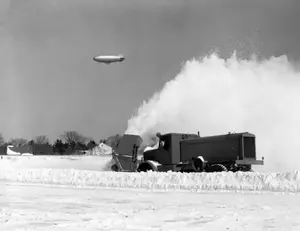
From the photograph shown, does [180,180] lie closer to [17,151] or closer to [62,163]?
[62,163]

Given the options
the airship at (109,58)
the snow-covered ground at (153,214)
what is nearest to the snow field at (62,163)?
the airship at (109,58)

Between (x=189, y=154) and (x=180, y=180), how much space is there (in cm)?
417

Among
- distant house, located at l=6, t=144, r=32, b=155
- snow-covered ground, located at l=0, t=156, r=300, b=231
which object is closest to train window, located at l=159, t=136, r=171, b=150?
snow-covered ground, located at l=0, t=156, r=300, b=231

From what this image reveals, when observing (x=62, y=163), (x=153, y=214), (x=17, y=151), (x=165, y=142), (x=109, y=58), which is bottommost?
(x=153, y=214)

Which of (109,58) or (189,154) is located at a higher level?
(109,58)

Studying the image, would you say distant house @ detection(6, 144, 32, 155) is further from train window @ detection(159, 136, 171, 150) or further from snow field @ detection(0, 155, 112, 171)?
train window @ detection(159, 136, 171, 150)

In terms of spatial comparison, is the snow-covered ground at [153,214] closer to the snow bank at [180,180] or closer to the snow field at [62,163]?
the snow bank at [180,180]

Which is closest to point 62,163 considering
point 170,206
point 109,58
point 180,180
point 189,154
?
point 109,58

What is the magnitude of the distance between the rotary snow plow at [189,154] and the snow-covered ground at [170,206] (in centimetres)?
286

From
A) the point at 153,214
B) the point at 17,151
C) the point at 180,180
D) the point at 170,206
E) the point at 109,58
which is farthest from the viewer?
the point at 17,151

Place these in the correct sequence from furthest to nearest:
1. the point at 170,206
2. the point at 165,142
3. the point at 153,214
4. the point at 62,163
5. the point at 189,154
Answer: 1. the point at 62,163
2. the point at 165,142
3. the point at 189,154
4. the point at 170,206
5. the point at 153,214

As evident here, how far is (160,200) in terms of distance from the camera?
16.2 metres

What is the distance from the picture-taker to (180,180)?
22094mm

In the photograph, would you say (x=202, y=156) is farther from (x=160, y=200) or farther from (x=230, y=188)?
(x=160, y=200)
